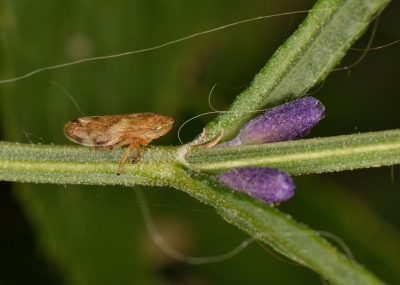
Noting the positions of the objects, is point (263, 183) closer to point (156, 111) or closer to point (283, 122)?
point (283, 122)

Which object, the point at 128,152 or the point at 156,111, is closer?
the point at 128,152

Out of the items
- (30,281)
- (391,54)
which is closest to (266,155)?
(30,281)

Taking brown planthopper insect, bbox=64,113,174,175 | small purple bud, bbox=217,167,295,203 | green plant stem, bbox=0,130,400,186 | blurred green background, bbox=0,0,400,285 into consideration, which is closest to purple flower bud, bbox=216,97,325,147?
green plant stem, bbox=0,130,400,186

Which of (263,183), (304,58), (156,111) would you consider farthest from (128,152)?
(156,111)

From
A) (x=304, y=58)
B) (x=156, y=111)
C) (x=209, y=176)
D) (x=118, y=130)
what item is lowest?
(x=156, y=111)

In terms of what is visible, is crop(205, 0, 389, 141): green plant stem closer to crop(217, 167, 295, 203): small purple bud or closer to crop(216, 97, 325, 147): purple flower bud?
crop(216, 97, 325, 147): purple flower bud

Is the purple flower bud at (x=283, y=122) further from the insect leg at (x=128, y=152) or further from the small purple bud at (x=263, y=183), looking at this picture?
the insect leg at (x=128, y=152)

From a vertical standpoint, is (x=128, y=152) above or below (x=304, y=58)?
below
